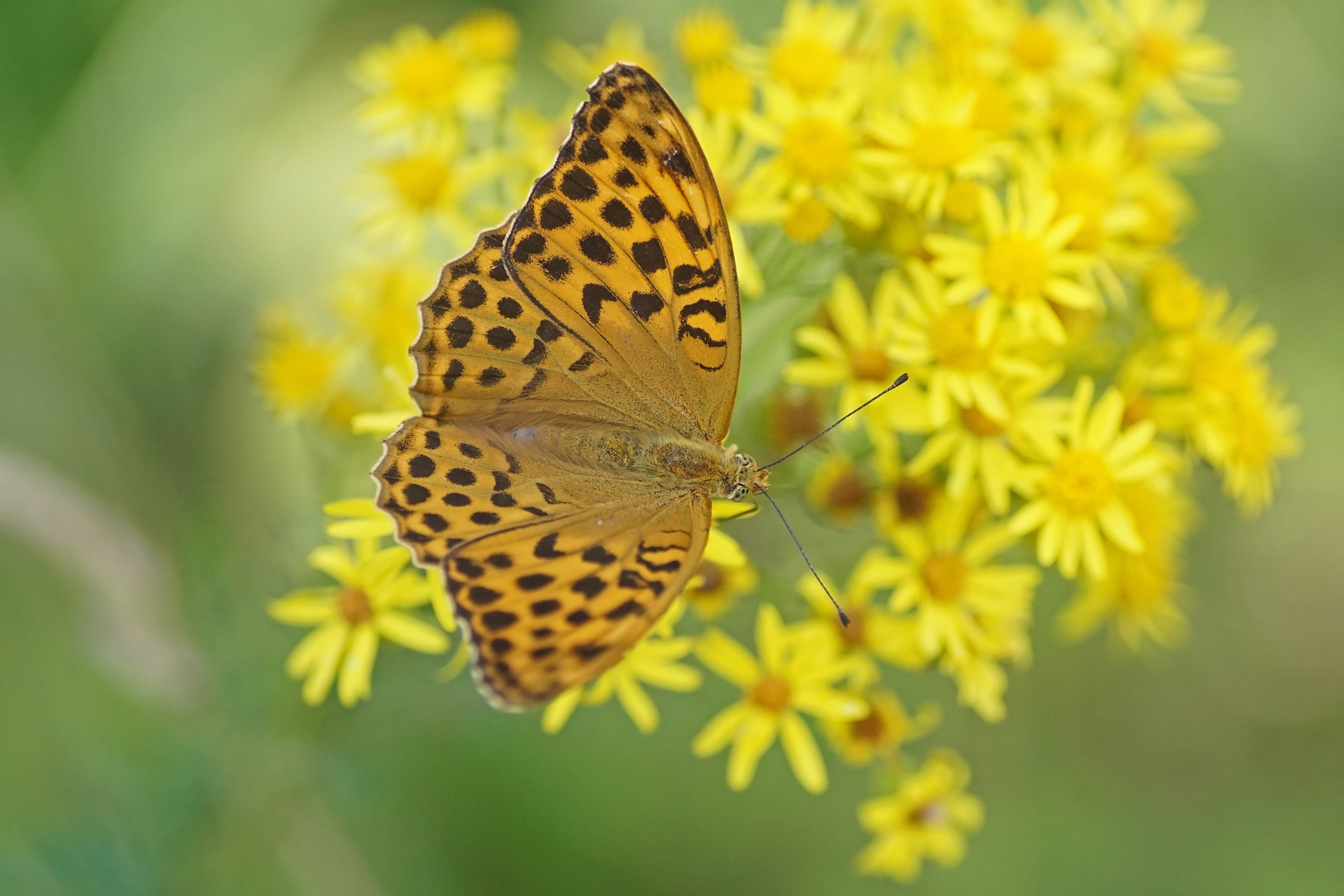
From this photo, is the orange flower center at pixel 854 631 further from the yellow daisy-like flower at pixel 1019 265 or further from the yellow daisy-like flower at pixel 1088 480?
the yellow daisy-like flower at pixel 1019 265

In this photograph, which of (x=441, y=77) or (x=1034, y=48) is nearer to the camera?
(x=1034, y=48)

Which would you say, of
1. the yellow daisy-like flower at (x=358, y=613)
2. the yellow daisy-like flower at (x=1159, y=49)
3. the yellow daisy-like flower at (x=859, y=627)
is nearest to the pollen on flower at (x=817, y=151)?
the yellow daisy-like flower at (x=859, y=627)

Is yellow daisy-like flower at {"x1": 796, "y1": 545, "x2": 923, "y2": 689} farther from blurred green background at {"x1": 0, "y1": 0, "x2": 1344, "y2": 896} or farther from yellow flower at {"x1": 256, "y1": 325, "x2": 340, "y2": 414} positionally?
yellow flower at {"x1": 256, "y1": 325, "x2": 340, "y2": 414}

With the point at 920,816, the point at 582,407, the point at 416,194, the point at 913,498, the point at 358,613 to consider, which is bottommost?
the point at 920,816

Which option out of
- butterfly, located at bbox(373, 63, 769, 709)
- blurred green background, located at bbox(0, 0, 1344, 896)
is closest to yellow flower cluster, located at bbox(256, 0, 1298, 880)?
butterfly, located at bbox(373, 63, 769, 709)

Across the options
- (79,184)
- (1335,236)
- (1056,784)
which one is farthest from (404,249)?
(1335,236)

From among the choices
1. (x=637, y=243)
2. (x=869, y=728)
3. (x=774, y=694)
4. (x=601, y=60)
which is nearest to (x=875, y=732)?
(x=869, y=728)

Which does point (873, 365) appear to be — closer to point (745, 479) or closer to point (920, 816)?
point (745, 479)

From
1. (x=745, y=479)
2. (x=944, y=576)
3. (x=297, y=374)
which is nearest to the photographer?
(x=745, y=479)
